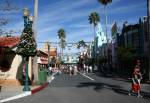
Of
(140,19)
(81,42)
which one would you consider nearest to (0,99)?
(140,19)

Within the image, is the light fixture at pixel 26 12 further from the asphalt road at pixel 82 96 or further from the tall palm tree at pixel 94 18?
the tall palm tree at pixel 94 18

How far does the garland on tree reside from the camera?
2533 cm

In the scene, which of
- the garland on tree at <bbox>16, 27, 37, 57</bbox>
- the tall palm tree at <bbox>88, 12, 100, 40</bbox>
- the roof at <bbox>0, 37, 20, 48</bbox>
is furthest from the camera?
the tall palm tree at <bbox>88, 12, 100, 40</bbox>

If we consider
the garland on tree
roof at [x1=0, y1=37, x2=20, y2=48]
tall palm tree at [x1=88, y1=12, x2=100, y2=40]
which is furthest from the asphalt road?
tall palm tree at [x1=88, y1=12, x2=100, y2=40]

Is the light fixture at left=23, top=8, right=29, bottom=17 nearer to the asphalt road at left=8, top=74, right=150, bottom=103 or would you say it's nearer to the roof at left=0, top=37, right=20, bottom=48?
the asphalt road at left=8, top=74, right=150, bottom=103

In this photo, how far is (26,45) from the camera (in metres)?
25.7

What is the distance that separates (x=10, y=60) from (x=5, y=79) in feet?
5.34

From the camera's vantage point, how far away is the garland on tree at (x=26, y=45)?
2533 centimetres

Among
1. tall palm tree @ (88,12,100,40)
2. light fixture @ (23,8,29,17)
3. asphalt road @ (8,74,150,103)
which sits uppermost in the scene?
tall palm tree @ (88,12,100,40)

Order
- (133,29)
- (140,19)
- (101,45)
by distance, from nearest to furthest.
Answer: (140,19) < (133,29) < (101,45)

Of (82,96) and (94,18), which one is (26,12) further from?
(94,18)

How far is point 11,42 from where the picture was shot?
32562 millimetres

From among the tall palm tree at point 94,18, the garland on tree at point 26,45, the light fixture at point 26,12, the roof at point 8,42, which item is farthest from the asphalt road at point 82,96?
the tall palm tree at point 94,18

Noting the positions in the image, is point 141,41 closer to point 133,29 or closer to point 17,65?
point 133,29
